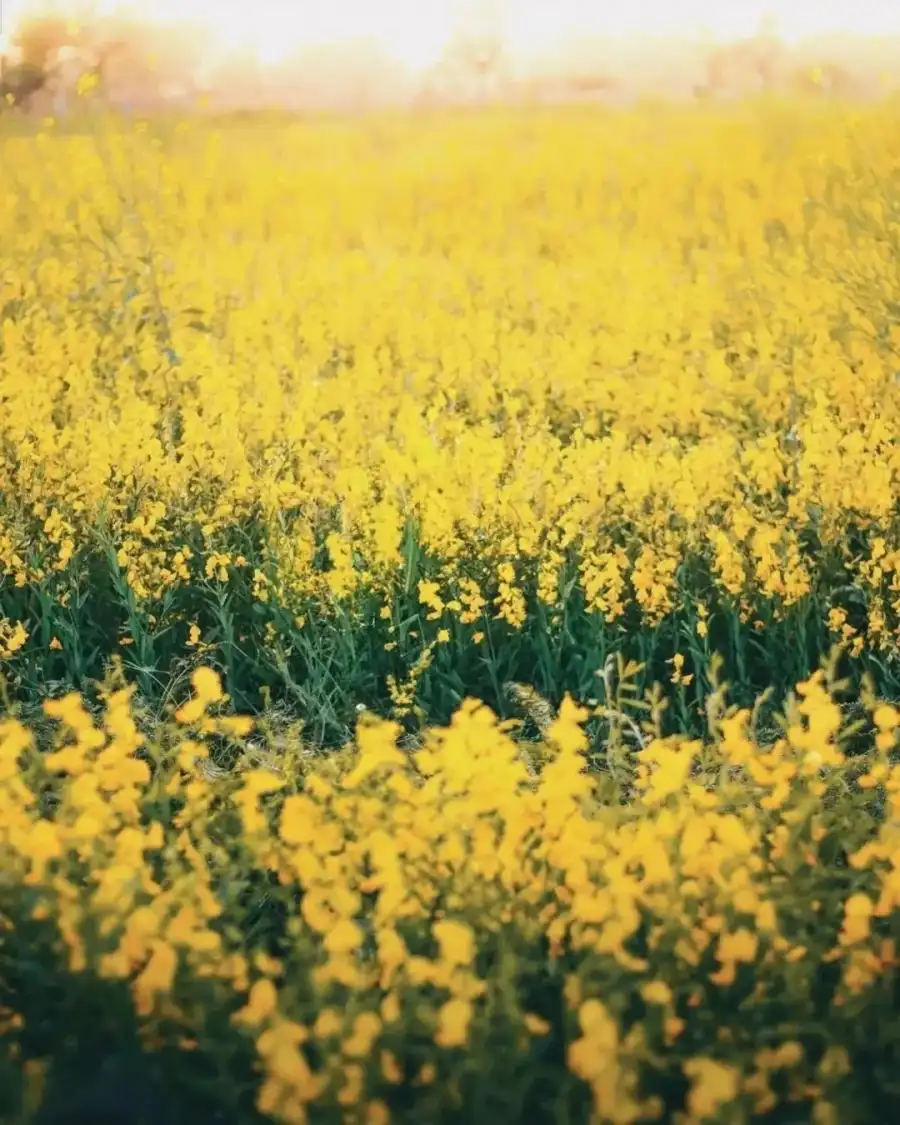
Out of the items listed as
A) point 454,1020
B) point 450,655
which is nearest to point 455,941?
point 454,1020

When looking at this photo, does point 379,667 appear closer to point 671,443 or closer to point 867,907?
point 671,443

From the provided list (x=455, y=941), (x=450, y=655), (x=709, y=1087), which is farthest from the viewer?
(x=450, y=655)

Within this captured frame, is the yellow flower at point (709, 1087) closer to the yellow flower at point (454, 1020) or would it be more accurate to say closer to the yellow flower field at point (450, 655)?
the yellow flower field at point (450, 655)

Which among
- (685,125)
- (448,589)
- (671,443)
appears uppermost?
(685,125)

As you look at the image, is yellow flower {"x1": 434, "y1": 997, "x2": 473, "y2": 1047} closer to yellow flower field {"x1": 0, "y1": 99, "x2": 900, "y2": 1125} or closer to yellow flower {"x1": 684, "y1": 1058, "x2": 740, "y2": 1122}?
yellow flower field {"x1": 0, "y1": 99, "x2": 900, "y2": 1125}

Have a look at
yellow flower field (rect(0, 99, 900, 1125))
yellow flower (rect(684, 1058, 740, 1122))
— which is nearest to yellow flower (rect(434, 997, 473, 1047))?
yellow flower field (rect(0, 99, 900, 1125))

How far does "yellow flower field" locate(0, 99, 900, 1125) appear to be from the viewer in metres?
2.10

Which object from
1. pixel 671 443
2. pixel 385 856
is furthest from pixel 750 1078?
pixel 671 443

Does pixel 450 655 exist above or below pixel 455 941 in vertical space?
below

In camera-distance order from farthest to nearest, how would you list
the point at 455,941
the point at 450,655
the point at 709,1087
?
the point at 450,655
the point at 455,941
the point at 709,1087

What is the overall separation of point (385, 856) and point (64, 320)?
417 cm

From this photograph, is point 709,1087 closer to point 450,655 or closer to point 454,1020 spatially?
point 454,1020

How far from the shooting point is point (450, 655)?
371 centimetres

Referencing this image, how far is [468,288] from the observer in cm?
681
